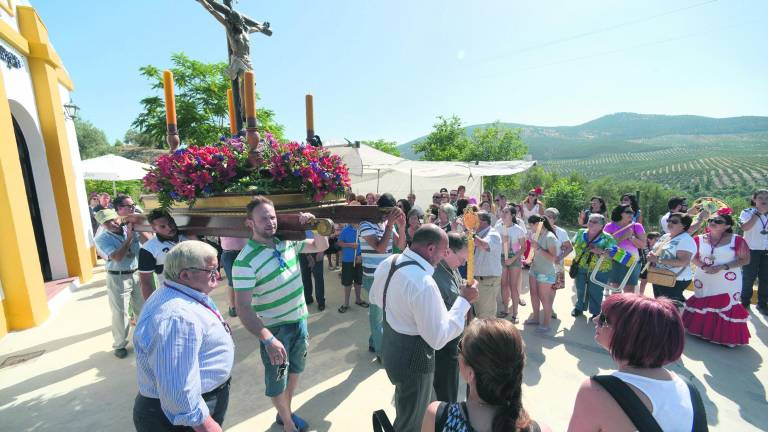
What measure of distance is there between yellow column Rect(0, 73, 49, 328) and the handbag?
9.97 m

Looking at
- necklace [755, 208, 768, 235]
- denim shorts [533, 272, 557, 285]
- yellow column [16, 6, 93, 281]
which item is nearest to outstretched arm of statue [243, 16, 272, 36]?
denim shorts [533, 272, 557, 285]

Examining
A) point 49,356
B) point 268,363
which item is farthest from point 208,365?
point 49,356

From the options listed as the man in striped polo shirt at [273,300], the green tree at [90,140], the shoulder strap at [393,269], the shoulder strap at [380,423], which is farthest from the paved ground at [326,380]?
the green tree at [90,140]

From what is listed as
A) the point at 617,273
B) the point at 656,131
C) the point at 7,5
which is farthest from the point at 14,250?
the point at 656,131

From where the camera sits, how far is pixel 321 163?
262cm

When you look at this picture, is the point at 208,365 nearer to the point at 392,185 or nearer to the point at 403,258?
the point at 403,258

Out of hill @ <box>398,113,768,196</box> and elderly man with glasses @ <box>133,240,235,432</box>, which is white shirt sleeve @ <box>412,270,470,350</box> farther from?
hill @ <box>398,113,768,196</box>

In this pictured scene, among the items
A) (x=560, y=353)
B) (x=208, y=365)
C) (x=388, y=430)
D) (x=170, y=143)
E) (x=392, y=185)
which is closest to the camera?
(x=388, y=430)

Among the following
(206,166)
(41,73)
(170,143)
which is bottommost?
(206,166)

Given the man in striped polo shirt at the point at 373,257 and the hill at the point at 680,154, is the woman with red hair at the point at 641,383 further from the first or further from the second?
the hill at the point at 680,154

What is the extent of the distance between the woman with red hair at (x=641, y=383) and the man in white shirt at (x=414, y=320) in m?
1.03

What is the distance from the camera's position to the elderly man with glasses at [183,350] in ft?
5.60

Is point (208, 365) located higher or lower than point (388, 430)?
higher

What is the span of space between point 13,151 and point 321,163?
6.96 m
